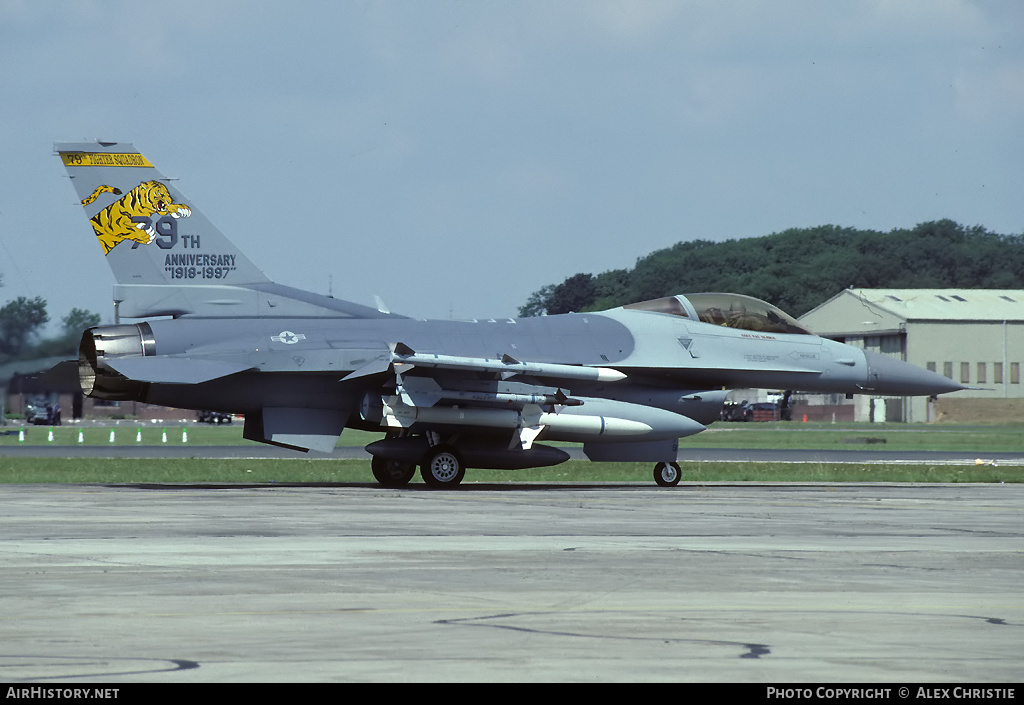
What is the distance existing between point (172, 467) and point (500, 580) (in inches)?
851

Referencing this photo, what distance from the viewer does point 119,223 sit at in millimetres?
24312

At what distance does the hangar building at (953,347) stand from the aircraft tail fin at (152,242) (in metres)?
67.5

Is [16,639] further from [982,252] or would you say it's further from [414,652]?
[982,252]

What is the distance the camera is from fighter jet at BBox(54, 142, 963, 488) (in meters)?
23.9

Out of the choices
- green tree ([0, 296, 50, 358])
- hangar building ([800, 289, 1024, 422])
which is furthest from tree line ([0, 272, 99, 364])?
hangar building ([800, 289, 1024, 422])

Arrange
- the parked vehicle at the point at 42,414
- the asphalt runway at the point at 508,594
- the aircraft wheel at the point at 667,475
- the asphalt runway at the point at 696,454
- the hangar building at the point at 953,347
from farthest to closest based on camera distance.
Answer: the hangar building at the point at 953,347 < the parked vehicle at the point at 42,414 < the asphalt runway at the point at 696,454 < the aircraft wheel at the point at 667,475 < the asphalt runway at the point at 508,594

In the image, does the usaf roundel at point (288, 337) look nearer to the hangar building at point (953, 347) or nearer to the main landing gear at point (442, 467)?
the main landing gear at point (442, 467)

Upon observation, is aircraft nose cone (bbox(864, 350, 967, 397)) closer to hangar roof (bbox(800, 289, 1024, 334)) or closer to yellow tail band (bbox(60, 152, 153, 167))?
yellow tail band (bbox(60, 152, 153, 167))

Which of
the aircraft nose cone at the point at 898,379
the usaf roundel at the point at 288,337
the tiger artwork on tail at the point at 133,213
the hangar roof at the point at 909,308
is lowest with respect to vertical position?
the aircraft nose cone at the point at 898,379

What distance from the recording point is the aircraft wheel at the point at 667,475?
25969mm

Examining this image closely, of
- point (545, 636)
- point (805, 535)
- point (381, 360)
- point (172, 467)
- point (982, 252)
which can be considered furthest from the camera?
point (982, 252)

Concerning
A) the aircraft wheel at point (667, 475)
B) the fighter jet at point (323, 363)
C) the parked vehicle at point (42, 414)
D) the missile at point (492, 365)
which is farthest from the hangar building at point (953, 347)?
the missile at point (492, 365)
